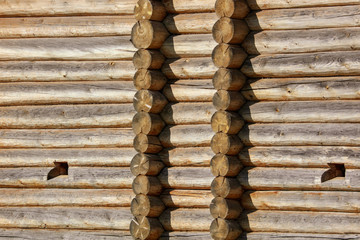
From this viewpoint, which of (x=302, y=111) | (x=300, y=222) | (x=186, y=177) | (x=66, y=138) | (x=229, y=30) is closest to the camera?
(x=300, y=222)

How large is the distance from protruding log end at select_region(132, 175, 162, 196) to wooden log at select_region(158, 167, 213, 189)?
15 cm

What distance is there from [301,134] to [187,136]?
160 centimetres

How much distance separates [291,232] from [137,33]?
10.9ft

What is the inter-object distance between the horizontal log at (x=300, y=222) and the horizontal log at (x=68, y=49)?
287 centimetres

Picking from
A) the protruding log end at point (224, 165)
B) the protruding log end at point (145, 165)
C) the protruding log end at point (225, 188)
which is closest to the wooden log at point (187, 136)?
the protruding log end at point (145, 165)

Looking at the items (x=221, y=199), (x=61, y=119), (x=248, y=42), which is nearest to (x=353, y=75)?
(x=248, y=42)

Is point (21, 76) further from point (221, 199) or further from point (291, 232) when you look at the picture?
point (291, 232)

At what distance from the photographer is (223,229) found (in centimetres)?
1154

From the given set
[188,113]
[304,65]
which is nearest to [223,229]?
[188,113]

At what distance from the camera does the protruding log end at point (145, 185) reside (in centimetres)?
1208

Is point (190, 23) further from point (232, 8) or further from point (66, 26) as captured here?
point (66, 26)

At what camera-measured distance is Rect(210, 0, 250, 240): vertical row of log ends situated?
11594 millimetres

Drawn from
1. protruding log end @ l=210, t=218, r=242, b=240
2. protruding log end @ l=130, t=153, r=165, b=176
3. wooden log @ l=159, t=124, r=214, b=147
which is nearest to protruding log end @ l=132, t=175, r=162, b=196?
protruding log end @ l=130, t=153, r=165, b=176

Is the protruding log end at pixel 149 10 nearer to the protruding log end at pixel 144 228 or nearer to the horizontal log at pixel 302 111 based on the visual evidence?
the horizontal log at pixel 302 111
